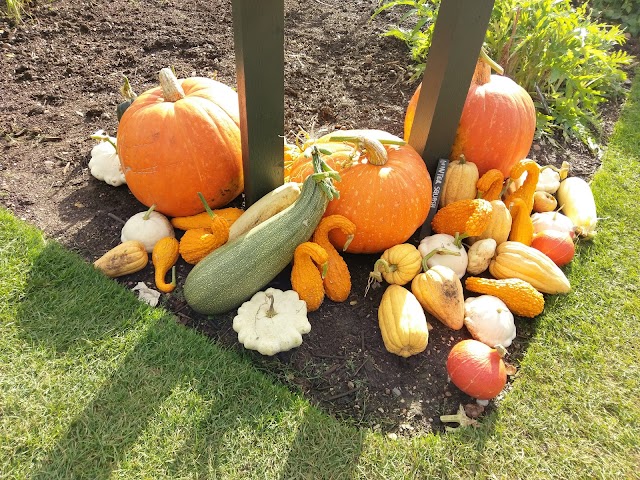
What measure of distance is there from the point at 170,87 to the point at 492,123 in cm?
198

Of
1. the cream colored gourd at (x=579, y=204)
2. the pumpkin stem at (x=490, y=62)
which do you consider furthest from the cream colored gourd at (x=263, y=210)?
the cream colored gourd at (x=579, y=204)

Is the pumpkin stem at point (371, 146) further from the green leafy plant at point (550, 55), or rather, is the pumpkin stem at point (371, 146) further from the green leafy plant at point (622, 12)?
the green leafy plant at point (622, 12)

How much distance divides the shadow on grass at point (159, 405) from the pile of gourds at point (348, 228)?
21 centimetres

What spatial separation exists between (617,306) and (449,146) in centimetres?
141

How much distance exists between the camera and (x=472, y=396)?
2297mm

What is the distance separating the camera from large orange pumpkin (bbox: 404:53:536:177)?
2975mm

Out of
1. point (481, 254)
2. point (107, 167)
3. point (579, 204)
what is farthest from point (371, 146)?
point (107, 167)

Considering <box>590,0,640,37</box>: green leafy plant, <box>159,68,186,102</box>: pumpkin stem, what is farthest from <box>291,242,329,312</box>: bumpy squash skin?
<box>590,0,640,37</box>: green leafy plant

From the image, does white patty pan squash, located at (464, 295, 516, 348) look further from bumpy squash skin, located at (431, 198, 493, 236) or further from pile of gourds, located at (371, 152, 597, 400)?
bumpy squash skin, located at (431, 198, 493, 236)

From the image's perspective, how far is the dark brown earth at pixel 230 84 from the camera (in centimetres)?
237

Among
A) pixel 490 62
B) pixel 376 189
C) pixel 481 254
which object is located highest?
pixel 490 62

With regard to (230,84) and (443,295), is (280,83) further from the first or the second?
(230,84)

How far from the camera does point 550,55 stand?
12.5 ft

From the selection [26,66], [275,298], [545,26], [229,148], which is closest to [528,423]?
[275,298]
